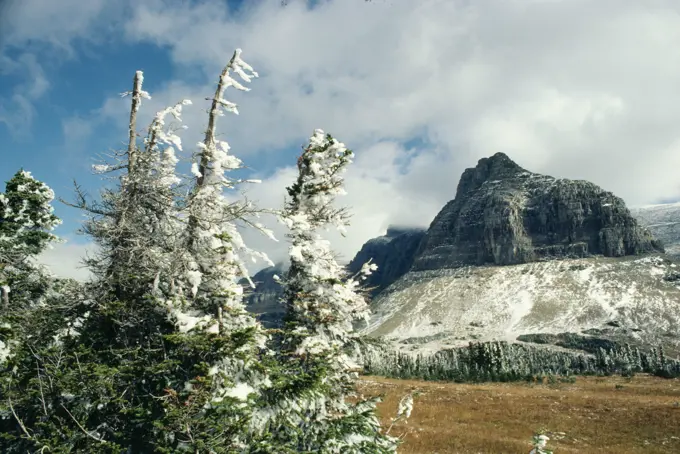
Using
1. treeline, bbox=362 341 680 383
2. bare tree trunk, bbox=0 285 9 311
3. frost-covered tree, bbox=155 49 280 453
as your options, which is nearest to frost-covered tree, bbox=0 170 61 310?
bare tree trunk, bbox=0 285 9 311

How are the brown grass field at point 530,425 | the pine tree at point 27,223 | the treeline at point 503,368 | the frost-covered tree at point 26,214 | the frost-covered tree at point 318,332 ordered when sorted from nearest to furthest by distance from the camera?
the frost-covered tree at point 318,332
the pine tree at point 27,223
the frost-covered tree at point 26,214
the brown grass field at point 530,425
the treeline at point 503,368

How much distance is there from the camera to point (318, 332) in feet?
37.7

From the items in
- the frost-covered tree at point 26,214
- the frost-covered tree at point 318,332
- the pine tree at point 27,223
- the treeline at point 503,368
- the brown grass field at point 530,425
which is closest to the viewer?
the frost-covered tree at point 318,332

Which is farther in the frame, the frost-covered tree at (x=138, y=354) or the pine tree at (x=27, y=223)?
the pine tree at (x=27, y=223)

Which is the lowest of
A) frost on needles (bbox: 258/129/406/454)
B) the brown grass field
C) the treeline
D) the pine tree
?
the treeline

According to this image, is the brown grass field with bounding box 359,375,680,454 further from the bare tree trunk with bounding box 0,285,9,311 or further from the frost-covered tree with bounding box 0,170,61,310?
the frost-covered tree with bounding box 0,170,61,310

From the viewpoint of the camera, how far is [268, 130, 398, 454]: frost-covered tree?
27.8ft

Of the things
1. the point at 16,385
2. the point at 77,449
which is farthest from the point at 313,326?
the point at 16,385

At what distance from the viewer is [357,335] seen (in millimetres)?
12195

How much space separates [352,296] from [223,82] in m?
6.63

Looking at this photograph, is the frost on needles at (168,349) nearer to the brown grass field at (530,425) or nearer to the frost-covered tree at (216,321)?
the frost-covered tree at (216,321)

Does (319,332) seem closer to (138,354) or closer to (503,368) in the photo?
(138,354)

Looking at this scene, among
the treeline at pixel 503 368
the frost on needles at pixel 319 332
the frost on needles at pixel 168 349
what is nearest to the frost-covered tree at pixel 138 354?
the frost on needles at pixel 168 349

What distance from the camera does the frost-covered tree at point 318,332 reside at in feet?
27.8
